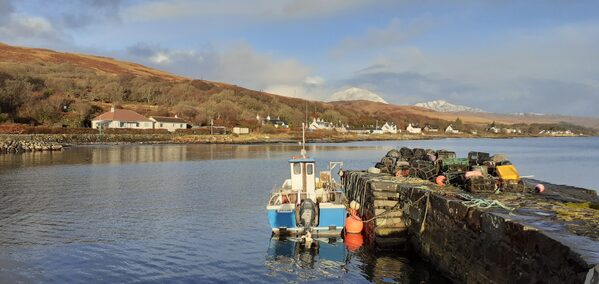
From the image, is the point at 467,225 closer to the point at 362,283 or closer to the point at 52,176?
the point at 362,283

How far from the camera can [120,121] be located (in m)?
123

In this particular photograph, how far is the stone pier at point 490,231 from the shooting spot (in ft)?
28.1

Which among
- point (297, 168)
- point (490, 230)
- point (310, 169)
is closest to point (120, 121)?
point (297, 168)

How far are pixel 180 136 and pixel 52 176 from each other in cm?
7928

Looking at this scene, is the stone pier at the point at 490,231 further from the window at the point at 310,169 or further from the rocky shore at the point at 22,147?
the rocky shore at the point at 22,147

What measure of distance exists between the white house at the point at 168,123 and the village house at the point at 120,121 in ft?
5.24

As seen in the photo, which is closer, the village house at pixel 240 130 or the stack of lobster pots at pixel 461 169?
the stack of lobster pots at pixel 461 169

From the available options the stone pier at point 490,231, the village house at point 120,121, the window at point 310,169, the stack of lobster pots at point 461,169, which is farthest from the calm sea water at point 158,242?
the village house at point 120,121

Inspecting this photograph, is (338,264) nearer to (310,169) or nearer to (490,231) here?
(490,231)

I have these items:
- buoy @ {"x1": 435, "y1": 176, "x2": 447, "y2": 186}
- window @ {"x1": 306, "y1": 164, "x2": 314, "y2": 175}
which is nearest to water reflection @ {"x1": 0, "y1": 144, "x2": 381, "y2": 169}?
window @ {"x1": 306, "y1": 164, "x2": 314, "y2": 175}

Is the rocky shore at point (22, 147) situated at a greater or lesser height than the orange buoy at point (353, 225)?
greater

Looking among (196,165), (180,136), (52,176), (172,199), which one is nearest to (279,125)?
(180,136)

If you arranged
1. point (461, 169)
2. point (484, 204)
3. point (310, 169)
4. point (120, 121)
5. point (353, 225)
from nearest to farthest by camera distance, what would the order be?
point (484, 204), point (353, 225), point (461, 169), point (310, 169), point (120, 121)

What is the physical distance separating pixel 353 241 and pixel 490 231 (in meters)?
8.92
